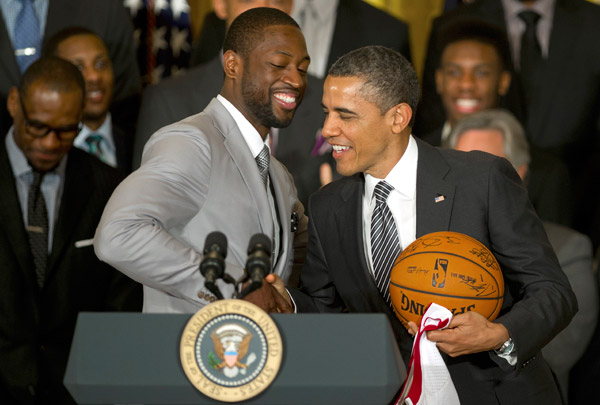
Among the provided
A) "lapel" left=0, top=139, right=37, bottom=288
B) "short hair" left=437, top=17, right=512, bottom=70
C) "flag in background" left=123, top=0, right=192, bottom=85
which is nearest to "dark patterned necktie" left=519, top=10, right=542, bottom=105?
"short hair" left=437, top=17, right=512, bottom=70

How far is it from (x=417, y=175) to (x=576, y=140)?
2571 mm

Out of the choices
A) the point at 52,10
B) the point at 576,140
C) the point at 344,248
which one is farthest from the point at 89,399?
the point at 576,140

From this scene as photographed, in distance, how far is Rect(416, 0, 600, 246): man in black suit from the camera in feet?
18.2

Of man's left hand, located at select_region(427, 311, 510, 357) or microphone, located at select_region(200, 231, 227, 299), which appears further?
man's left hand, located at select_region(427, 311, 510, 357)

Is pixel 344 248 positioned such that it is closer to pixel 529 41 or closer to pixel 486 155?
pixel 486 155

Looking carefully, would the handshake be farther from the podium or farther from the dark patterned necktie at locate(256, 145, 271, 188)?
the dark patterned necktie at locate(256, 145, 271, 188)

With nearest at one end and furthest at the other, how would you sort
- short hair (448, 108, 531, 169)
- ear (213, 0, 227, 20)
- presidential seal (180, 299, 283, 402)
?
1. presidential seal (180, 299, 283, 402)
2. short hair (448, 108, 531, 169)
3. ear (213, 0, 227, 20)

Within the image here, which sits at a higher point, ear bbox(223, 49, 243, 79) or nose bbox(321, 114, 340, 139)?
ear bbox(223, 49, 243, 79)

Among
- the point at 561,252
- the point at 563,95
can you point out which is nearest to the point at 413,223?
the point at 561,252

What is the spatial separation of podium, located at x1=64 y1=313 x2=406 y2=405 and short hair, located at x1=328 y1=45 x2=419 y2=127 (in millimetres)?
1154

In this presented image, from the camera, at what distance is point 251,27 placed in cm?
357
